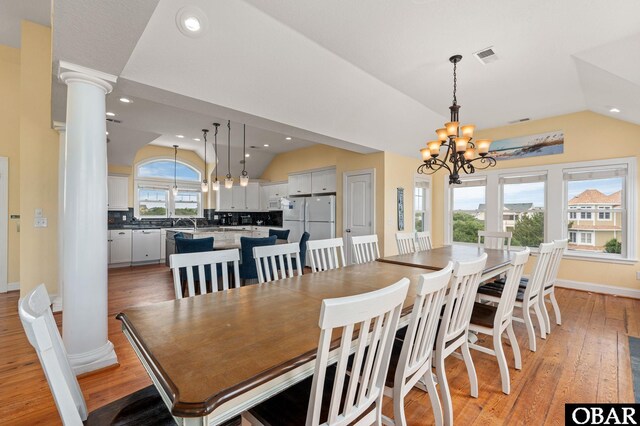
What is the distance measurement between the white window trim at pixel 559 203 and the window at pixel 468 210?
10cm

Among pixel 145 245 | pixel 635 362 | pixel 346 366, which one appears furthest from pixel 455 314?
pixel 145 245

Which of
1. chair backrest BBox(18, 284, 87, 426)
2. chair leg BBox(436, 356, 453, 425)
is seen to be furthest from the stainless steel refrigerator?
chair backrest BBox(18, 284, 87, 426)

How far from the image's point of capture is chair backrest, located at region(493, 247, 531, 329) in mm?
1999

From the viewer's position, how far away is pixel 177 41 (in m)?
2.27

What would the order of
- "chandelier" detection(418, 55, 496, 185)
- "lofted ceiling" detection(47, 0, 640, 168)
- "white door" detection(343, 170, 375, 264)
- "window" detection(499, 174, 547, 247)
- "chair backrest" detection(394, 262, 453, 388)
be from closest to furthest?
"chair backrest" detection(394, 262, 453, 388), "lofted ceiling" detection(47, 0, 640, 168), "chandelier" detection(418, 55, 496, 185), "window" detection(499, 174, 547, 247), "white door" detection(343, 170, 375, 264)

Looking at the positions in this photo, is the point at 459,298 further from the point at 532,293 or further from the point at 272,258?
the point at 532,293

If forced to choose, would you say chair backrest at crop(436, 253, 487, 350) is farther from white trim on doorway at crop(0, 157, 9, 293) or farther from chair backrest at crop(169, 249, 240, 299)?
white trim on doorway at crop(0, 157, 9, 293)

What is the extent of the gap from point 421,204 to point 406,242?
2654 mm

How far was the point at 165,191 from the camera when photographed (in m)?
7.48

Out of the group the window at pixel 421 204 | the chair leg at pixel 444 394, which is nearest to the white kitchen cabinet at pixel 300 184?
the window at pixel 421 204

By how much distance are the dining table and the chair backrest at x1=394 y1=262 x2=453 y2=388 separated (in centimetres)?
12

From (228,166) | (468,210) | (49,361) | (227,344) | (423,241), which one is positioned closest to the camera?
(49,361)

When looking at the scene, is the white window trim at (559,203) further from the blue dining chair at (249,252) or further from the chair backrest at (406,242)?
the blue dining chair at (249,252)

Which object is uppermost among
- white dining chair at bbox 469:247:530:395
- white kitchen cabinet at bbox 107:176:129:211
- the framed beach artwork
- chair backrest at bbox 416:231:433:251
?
the framed beach artwork
